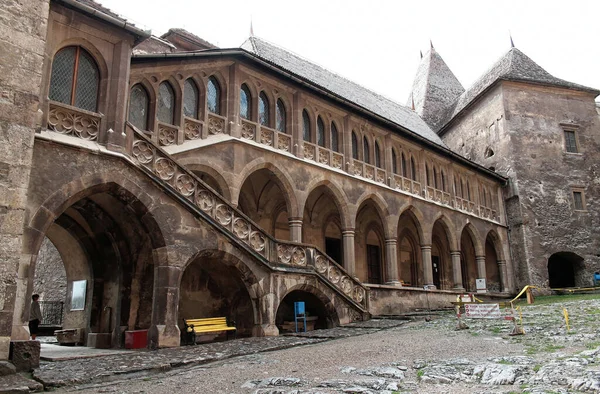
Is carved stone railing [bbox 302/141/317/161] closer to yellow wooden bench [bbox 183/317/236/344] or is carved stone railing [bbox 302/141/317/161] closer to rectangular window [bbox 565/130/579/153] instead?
yellow wooden bench [bbox 183/317/236/344]

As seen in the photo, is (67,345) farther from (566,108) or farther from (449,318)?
(566,108)

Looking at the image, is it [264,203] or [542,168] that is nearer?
[264,203]

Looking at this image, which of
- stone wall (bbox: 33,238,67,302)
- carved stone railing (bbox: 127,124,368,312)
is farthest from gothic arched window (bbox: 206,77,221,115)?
stone wall (bbox: 33,238,67,302)

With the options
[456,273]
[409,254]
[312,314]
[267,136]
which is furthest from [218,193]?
[409,254]

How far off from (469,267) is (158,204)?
21562mm

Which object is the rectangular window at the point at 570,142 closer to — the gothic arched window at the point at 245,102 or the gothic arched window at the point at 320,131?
the gothic arched window at the point at 320,131

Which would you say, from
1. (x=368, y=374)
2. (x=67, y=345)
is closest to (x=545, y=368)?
(x=368, y=374)

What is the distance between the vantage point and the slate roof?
22050 millimetres

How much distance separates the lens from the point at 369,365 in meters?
7.85

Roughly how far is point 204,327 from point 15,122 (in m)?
6.03

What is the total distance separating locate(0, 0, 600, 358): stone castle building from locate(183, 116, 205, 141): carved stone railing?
45mm

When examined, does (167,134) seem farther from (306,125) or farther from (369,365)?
(369,365)

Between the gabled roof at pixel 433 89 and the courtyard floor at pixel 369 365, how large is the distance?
2640 cm

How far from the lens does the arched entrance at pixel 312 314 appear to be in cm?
1437
